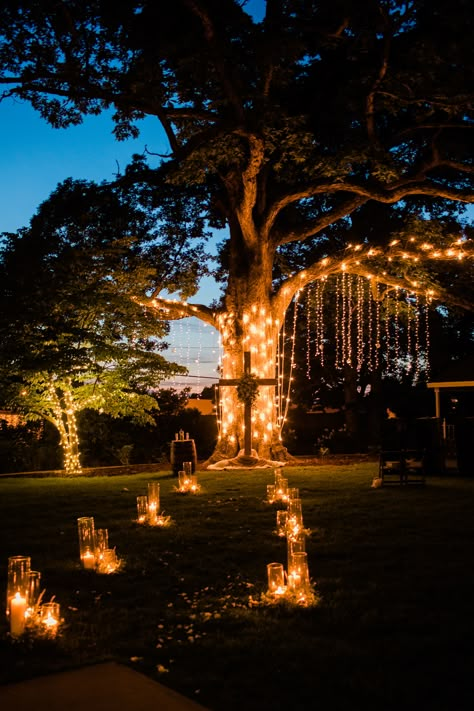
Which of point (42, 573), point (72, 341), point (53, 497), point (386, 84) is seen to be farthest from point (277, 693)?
point (386, 84)

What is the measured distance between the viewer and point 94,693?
3320 mm

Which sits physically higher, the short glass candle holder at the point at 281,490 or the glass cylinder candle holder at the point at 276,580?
the short glass candle holder at the point at 281,490

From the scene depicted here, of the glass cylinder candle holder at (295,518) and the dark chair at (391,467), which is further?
the dark chair at (391,467)

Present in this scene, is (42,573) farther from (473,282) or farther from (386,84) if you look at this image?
(473,282)

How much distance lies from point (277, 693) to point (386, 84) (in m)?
14.2

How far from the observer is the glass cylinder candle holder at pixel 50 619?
4148 mm

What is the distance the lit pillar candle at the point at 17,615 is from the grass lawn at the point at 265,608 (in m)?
0.09

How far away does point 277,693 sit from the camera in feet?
10.9

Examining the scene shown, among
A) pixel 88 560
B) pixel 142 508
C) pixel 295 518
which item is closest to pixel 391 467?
pixel 295 518

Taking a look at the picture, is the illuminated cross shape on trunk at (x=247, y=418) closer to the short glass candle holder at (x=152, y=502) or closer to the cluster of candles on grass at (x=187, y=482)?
the cluster of candles on grass at (x=187, y=482)

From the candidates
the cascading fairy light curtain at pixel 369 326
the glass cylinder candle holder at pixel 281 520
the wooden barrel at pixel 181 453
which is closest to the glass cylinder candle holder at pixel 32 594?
the glass cylinder candle holder at pixel 281 520

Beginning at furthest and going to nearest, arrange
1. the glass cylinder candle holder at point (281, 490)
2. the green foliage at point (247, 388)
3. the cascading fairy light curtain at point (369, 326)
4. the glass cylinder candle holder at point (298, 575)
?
the cascading fairy light curtain at point (369, 326)
the green foliage at point (247, 388)
the glass cylinder candle holder at point (281, 490)
the glass cylinder candle holder at point (298, 575)

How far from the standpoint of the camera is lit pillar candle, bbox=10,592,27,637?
410 cm

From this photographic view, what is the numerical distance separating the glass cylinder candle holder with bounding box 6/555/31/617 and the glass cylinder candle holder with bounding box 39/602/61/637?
0.14 m
